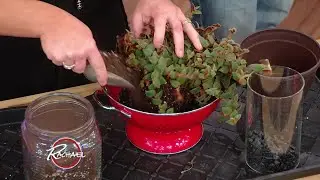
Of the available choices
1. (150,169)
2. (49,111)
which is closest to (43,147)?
(49,111)

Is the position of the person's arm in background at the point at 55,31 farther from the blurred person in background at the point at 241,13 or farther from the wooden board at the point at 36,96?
the blurred person in background at the point at 241,13

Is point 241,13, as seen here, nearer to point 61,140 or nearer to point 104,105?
point 104,105

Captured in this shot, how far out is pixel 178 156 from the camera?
95 centimetres

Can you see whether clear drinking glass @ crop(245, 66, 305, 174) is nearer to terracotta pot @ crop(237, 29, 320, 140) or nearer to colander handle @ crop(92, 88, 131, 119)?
terracotta pot @ crop(237, 29, 320, 140)

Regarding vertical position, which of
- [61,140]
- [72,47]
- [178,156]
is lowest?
[178,156]

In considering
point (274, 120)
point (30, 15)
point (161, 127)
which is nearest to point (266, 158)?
point (274, 120)

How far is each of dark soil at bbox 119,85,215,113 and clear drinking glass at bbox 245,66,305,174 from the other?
0.24 feet

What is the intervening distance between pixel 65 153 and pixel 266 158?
0.31 m

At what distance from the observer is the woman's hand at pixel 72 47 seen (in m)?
0.82

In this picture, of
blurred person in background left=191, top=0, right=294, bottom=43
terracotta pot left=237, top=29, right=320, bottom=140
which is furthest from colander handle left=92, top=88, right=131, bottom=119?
blurred person in background left=191, top=0, right=294, bottom=43

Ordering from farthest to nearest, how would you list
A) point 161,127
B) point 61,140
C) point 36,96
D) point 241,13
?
point 241,13 < point 36,96 < point 161,127 < point 61,140

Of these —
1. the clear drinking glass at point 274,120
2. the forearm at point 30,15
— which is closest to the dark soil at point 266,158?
the clear drinking glass at point 274,120

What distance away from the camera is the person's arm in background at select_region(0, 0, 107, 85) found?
0.83 metres

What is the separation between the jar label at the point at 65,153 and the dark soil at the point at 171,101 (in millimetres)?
123
